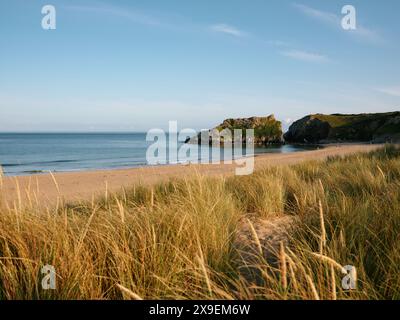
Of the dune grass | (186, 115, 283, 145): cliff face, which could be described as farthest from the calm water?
(186, 115, 283, 145): cliff face

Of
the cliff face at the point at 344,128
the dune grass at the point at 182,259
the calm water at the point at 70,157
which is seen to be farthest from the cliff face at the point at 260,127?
the dune grass at the point at 182,259

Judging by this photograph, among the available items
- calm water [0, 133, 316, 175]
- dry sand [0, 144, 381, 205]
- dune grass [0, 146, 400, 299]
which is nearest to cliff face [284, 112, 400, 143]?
calm water [0, 133, 316, 175]

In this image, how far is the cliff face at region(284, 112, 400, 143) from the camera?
59409 millimetres

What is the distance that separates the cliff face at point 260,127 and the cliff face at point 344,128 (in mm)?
5523

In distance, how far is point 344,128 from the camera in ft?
229

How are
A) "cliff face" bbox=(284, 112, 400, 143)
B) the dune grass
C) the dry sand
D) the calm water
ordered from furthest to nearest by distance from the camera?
"cliff face" bbox=(284, 112, 400, 143) → the calm water → the dry sand → the dune grass

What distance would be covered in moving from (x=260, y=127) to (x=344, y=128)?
17828 mm

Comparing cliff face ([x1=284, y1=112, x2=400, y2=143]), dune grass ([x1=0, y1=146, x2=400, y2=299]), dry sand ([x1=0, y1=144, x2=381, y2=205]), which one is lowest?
dry sand ([x1=0, y1=144, x2=381, y2=205])

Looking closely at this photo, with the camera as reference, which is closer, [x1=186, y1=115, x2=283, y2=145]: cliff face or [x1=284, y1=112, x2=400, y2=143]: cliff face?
[x1=284, y1=112, x2=400, y2=143]: cliff face

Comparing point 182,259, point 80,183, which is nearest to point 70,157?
point 80,183

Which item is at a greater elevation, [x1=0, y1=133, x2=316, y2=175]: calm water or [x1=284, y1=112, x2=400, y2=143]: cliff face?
[x1=284, y1=112, x2=400, y2=143]: cliff face

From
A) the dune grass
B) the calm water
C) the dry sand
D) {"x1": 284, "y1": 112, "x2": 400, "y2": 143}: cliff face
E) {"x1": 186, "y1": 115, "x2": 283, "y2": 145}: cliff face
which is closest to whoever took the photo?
the dune grass

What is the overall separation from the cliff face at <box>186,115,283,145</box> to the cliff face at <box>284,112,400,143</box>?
5.52 m

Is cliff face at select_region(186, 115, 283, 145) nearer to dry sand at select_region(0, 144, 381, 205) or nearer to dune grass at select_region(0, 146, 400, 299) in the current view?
dry sand at select_region(0, 144, 381, 205)
